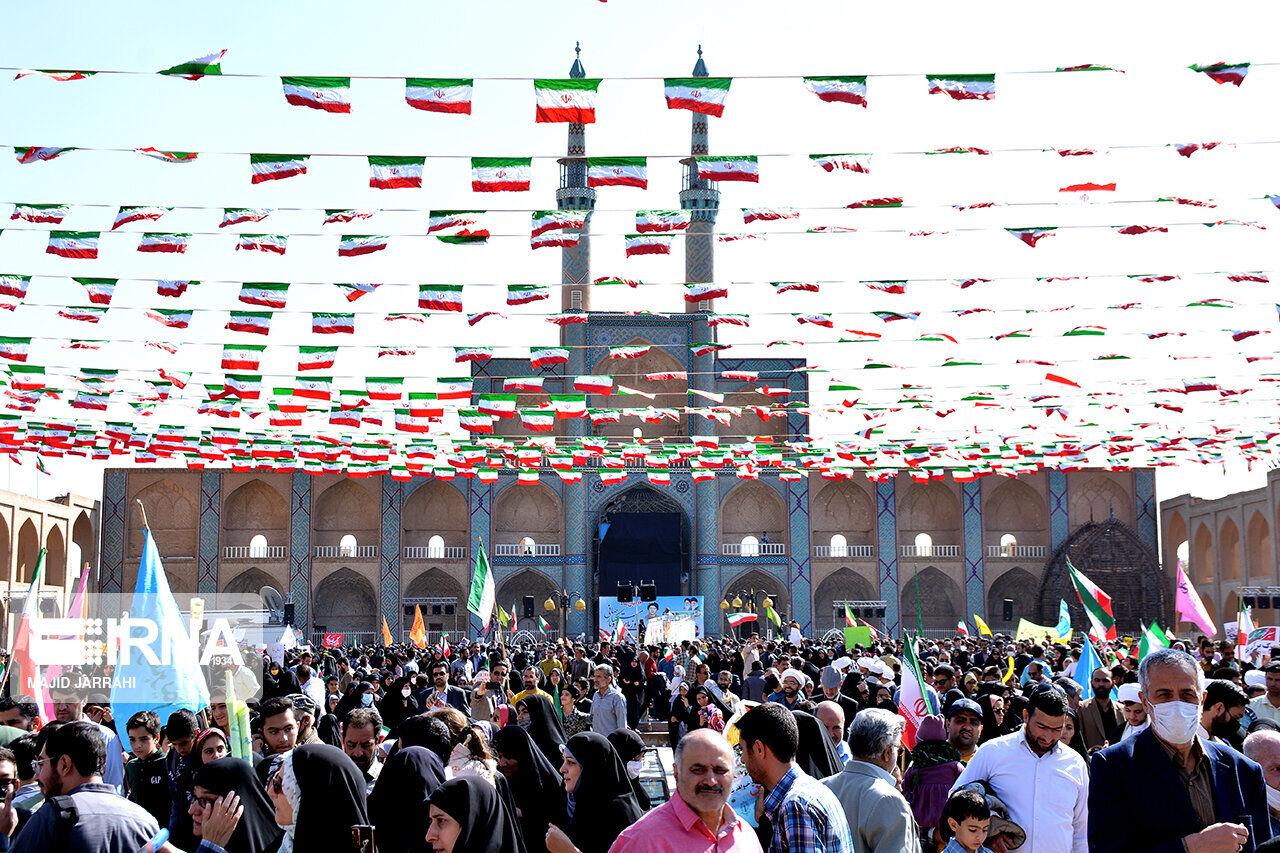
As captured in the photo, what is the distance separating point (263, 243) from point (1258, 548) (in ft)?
110

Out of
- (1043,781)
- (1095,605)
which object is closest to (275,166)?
(1043,781)

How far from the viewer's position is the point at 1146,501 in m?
42.0

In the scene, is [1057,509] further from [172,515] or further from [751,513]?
[172,515]

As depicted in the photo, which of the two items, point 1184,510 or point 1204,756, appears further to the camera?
point 1184,510

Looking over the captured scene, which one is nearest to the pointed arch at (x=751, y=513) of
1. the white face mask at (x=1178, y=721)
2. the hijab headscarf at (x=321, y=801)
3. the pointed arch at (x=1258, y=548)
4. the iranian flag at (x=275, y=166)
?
the pointed arch at (x=1258, y=548)

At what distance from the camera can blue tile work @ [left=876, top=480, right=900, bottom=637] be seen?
41.6 m

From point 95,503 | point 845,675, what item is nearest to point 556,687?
point 845,675

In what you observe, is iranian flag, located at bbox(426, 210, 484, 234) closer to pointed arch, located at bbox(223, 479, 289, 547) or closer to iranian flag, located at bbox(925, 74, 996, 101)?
iranian flag, located at bbox(925, 74, 996, 101)

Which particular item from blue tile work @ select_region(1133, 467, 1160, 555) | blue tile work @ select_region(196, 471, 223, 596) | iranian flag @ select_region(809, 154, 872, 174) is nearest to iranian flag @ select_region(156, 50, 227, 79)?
iranian flag @ select_region(809, 154, 872, 174)

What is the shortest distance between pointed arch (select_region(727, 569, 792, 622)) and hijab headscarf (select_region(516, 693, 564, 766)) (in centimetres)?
3447

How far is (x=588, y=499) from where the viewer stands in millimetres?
41688

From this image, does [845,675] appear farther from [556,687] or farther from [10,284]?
[10,284]

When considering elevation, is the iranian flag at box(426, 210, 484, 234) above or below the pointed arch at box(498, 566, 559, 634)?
above

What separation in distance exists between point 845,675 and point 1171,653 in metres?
7.66
